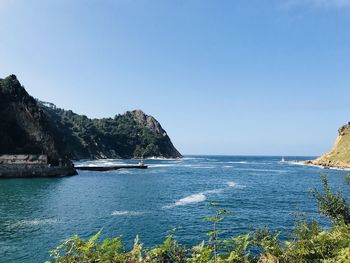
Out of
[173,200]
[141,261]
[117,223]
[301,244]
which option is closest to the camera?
[141,261]

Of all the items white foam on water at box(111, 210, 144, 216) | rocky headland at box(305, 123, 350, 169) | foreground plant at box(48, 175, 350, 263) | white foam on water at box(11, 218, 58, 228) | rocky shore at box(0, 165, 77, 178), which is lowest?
white foam on water at box(111, 210, 144, 216)

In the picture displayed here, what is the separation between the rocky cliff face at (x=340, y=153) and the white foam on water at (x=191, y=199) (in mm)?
115855

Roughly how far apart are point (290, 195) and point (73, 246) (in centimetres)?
6375

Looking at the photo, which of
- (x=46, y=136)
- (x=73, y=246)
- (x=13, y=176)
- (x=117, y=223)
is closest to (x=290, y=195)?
(x=117, y=223)

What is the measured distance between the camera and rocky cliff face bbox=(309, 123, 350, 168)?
6153 inches

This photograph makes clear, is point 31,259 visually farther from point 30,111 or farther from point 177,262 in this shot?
point 30,111

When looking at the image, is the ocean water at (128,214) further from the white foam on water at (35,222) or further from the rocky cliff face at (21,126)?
the rocky cliff face at (21,126)

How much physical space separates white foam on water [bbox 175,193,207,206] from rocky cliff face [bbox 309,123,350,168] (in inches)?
4561

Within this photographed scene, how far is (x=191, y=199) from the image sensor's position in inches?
2285

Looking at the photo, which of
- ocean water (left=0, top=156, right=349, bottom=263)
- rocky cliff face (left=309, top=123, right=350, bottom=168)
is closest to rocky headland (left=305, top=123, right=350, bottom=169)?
rocky cliff face (left=309, top=123, right=350, bottom=168)

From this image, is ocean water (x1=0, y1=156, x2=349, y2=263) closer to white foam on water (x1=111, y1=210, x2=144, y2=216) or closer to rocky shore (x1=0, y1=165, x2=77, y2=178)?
white foam on water (x1=111, y1=210, x2=144, y2=216)

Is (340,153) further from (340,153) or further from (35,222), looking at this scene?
(35,222)

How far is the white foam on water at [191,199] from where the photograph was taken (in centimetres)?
5401

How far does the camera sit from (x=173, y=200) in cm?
5775
